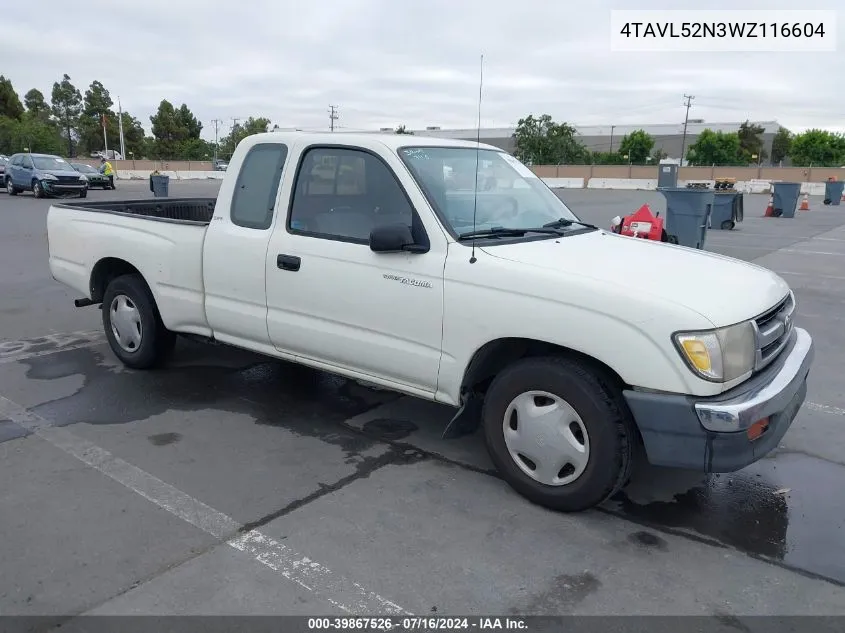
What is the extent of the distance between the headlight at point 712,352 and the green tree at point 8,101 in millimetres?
80836

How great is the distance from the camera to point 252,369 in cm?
595

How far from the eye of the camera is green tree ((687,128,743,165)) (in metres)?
81.9

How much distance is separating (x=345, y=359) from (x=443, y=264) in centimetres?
94

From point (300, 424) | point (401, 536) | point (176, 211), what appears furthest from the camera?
point (176, 211)

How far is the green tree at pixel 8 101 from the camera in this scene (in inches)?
2766

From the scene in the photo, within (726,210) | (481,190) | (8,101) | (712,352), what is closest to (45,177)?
(726,210)

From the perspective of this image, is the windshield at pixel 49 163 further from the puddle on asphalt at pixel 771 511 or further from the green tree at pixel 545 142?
the green tree at pixel 545 142

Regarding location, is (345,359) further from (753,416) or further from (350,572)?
(753,416)

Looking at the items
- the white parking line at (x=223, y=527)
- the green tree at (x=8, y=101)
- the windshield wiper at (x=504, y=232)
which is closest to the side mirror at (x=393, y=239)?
the windshield wiper at (x=504, y=232)

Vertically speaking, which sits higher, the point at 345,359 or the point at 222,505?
the point at 345,359

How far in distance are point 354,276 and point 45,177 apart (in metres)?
25.2

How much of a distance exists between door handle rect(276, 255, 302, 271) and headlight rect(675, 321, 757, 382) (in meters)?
2.29

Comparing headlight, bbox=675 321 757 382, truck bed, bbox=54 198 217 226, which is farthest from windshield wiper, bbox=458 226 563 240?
truck bed, bbox=54 198 217 226

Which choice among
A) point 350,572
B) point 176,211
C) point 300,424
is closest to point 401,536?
point 350,572
